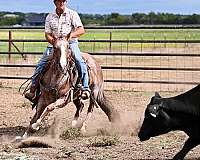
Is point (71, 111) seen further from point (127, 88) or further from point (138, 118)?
point (127, 88)

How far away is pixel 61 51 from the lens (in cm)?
767

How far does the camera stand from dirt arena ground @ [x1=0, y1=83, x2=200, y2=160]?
Result: 6906 millimetres

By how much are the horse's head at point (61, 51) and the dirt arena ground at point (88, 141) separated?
1146 mm

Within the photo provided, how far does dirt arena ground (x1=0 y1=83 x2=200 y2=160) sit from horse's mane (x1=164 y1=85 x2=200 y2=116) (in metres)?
0.70

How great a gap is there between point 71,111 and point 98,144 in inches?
146

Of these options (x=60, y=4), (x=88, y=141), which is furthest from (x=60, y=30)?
(x=88, y=141)

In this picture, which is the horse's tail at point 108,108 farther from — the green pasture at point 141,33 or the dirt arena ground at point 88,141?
the green pasture at point 141,33

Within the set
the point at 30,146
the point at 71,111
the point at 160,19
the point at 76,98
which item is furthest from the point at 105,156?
the point at 160,19

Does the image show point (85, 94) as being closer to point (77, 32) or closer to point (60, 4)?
point (77, 32)

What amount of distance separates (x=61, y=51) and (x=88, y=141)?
1423 millimetres

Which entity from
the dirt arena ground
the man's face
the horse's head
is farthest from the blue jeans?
the dirt arena ground

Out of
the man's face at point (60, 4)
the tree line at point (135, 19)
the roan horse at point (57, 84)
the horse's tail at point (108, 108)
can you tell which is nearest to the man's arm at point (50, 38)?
the roan horse at point (57, 84)

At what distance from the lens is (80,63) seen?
8.27m

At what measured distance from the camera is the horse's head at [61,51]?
7664 mm
